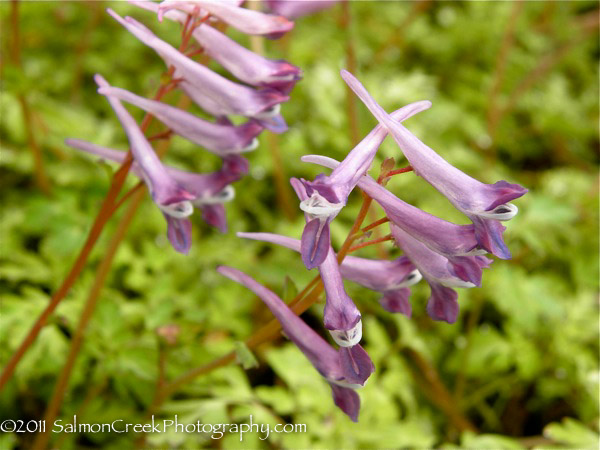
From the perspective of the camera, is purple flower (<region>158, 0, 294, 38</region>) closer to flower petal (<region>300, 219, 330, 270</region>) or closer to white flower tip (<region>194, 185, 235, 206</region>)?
white flower tip (<region>194, 185, 235, 206</region>)

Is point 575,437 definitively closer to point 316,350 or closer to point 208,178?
point 316,350

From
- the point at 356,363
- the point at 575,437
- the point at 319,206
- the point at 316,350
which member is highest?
the point at 319,206

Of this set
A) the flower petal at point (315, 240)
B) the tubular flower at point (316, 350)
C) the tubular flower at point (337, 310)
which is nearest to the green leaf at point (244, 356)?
the tubular flower at point (316, 350)

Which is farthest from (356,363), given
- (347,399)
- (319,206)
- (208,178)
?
(208,178)

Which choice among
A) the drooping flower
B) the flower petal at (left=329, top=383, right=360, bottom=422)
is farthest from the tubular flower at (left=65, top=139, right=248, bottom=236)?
the flower petal at (left=329, top=383, right=360, bottom=422)

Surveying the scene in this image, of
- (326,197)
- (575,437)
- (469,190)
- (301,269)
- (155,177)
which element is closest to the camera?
(326,197)

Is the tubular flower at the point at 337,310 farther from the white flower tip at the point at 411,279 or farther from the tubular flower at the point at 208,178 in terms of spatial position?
the tubular flower at the point at 208,178

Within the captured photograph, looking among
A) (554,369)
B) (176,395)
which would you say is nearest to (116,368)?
(176,395)

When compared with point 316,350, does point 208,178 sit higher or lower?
higher
